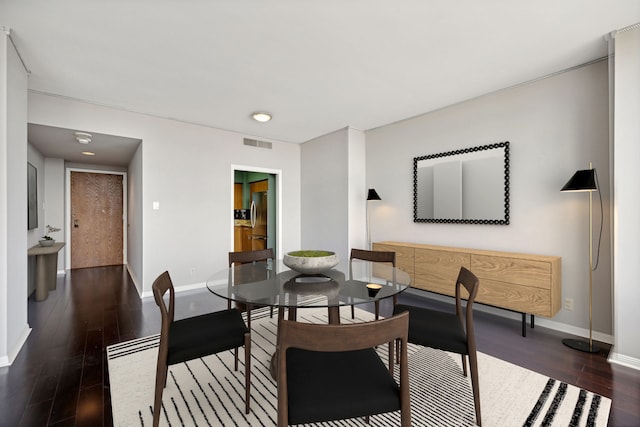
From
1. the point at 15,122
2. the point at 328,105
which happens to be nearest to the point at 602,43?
the point at 328,105

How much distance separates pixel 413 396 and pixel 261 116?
3.68 m

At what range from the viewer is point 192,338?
173cm

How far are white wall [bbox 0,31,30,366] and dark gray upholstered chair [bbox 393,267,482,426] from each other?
3.02 metres

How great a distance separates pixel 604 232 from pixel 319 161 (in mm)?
3896

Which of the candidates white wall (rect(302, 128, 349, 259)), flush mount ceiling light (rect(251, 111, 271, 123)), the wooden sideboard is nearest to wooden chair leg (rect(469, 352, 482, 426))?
the wooden sideboard

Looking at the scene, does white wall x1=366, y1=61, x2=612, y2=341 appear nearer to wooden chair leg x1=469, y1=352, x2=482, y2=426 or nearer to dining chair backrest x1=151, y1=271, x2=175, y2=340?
wooden chair leg x1=469, y1=352, x2=482, y2=426

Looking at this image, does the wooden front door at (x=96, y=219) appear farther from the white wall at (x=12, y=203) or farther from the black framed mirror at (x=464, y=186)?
the black framed mirror at (x=464, y=186)

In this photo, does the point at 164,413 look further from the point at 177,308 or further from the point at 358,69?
the point at 358,69

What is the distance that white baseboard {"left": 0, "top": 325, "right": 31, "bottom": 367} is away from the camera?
2240mm

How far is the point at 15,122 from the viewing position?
95.7 inches

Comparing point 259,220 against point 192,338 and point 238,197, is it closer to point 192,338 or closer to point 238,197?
point 238,197

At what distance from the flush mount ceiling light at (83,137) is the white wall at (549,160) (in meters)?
4.64

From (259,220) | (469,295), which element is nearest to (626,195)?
(469,295)

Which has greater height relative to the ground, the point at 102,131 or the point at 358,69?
the point at 358,69
